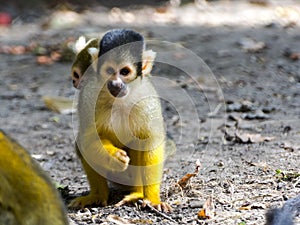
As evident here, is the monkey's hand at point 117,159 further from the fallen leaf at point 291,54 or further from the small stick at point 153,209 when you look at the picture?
the fallen leaf at point 291,54

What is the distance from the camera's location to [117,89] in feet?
11.8

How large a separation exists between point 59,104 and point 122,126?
8.52 ft

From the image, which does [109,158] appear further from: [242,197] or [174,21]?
[174,21]

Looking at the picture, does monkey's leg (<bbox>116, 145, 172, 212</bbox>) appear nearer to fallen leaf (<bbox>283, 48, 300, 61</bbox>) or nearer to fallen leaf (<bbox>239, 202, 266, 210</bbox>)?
fallen leaf (<bbox>239, 202, 266, 210</bbox>)

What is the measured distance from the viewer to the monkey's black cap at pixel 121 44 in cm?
363

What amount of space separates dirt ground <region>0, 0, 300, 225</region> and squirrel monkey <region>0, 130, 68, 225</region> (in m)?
1.28

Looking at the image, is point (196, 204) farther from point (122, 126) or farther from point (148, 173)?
point (122, 126)

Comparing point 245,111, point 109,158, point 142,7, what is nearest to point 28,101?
point 245,111

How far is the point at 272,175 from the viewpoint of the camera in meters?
3.84

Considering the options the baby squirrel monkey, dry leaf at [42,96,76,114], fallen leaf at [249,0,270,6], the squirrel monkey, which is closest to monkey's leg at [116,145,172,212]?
the baby squirrel monkey

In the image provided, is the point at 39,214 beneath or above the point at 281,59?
above

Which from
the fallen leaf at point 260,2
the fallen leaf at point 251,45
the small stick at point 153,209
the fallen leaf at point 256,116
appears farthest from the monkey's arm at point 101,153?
the fallen leaf at point 260,2

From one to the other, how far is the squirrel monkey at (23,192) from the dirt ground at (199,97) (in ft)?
4.19

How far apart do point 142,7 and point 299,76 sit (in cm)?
357
